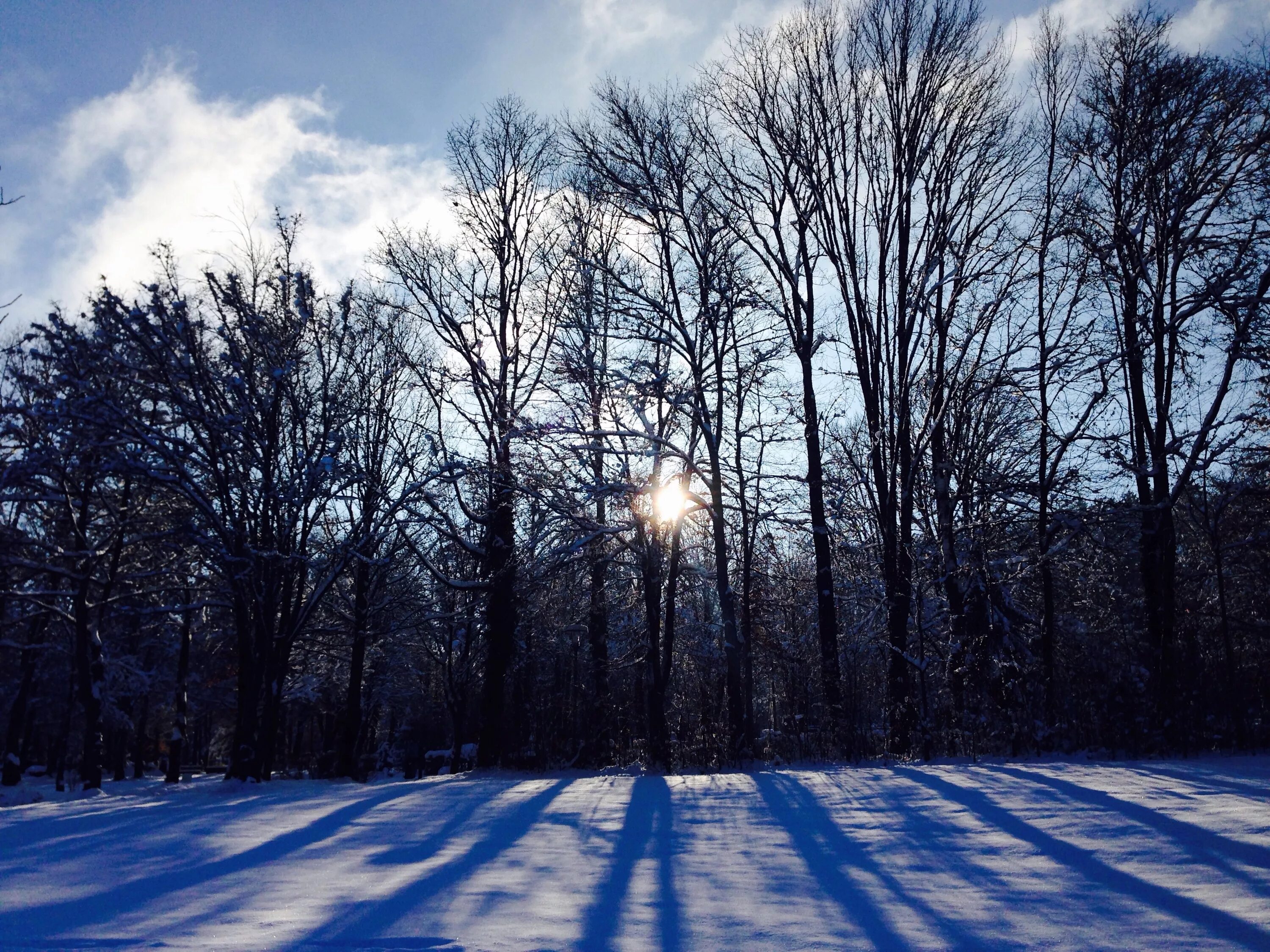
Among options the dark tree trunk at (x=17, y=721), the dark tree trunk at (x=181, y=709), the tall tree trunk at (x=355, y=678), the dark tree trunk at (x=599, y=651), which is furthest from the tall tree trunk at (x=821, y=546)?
the dark tree trunk at (x=17, y=721)

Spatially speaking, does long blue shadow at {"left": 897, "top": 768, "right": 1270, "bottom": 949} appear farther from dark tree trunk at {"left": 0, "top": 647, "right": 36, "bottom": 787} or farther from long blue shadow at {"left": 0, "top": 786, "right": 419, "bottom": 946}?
dark tree trunk at {"left": 0, "top": 647, "right": 36, "bottom": 787}

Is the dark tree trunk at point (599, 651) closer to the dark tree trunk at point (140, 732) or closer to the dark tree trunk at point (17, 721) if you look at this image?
the dark tree trunk at point (17, 721)

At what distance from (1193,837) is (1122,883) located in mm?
1031

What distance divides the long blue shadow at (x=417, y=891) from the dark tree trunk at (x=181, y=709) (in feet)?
60.3

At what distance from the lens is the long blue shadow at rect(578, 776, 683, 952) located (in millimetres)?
3545

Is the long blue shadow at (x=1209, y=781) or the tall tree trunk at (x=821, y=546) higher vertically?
the tall tree trunk at (x=821, y=546)

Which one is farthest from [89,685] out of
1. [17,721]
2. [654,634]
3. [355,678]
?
[654,634]

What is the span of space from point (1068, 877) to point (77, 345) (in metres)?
15.7

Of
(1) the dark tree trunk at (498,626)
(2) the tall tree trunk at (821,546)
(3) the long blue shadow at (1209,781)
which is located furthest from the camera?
(1) the dark tree trunk at (498,626)

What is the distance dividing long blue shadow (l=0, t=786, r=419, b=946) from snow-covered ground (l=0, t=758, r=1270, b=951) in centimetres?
2

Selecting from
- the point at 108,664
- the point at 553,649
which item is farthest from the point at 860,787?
the point at 108,664

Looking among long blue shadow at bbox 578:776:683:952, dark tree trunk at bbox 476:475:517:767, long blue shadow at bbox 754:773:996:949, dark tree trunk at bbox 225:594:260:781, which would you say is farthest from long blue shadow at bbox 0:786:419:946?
dark tree trunk at bbox 476:475:517:767

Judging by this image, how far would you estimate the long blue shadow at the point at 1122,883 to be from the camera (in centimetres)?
326

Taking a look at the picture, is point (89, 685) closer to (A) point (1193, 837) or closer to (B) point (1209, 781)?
(B) point (1209, 781)
